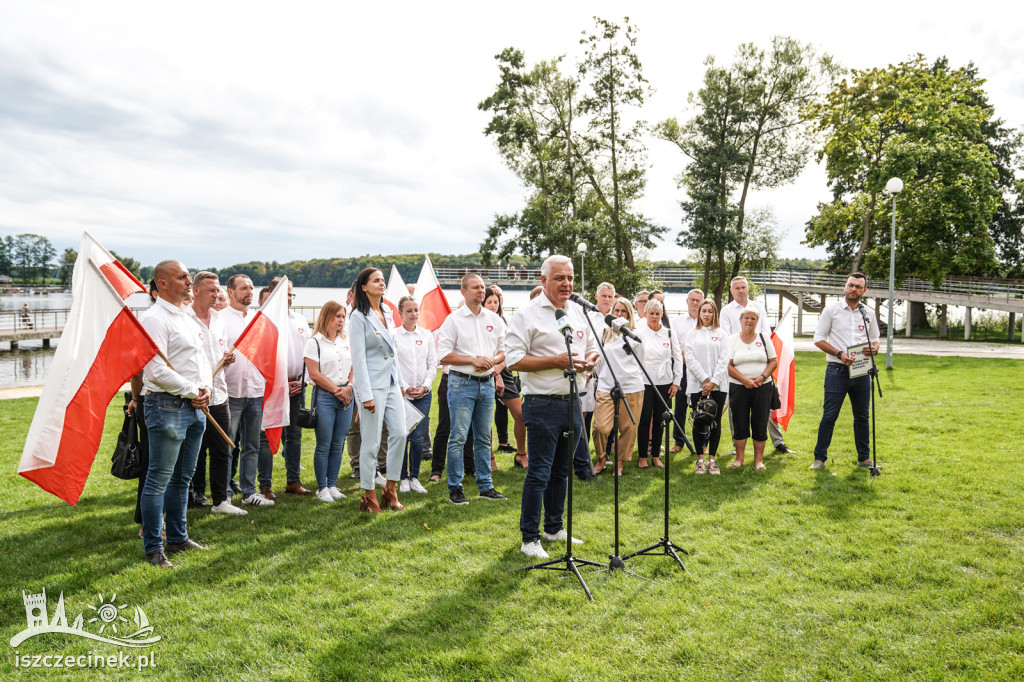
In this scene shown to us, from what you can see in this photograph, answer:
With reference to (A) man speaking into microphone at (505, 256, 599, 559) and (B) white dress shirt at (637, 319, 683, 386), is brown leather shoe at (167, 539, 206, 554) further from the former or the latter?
(B) white dress shirt at (637, 319, 683, 386)

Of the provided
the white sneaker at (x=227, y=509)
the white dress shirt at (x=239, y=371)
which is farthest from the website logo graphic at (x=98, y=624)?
the white dress shirt at (x=239, y=371)

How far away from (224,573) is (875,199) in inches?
1391

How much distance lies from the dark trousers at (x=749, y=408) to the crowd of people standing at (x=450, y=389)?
2 centimetres

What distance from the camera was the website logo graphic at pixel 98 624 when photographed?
3.69 meters

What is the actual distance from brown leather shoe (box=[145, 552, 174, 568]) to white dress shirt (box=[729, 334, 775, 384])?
6.18 m

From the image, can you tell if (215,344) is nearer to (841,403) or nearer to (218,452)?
(218,452)

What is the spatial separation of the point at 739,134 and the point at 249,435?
35.0 meters

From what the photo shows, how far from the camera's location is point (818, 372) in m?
18.2

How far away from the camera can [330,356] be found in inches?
260

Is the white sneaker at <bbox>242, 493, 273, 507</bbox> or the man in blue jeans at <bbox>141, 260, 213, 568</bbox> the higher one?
the man in blue jeans at <bbox>141, 260, 213, 568</bbox>

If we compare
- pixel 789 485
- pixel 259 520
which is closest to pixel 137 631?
pixel 259 520

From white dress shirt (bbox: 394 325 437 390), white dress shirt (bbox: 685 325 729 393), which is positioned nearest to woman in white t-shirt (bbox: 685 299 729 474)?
white dress shirt (bbox: 685 325 729 393)

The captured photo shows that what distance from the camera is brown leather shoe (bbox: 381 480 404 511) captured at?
242 inches

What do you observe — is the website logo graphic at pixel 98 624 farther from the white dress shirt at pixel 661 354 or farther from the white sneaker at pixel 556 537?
the white dress shirt at pixel 661 354
